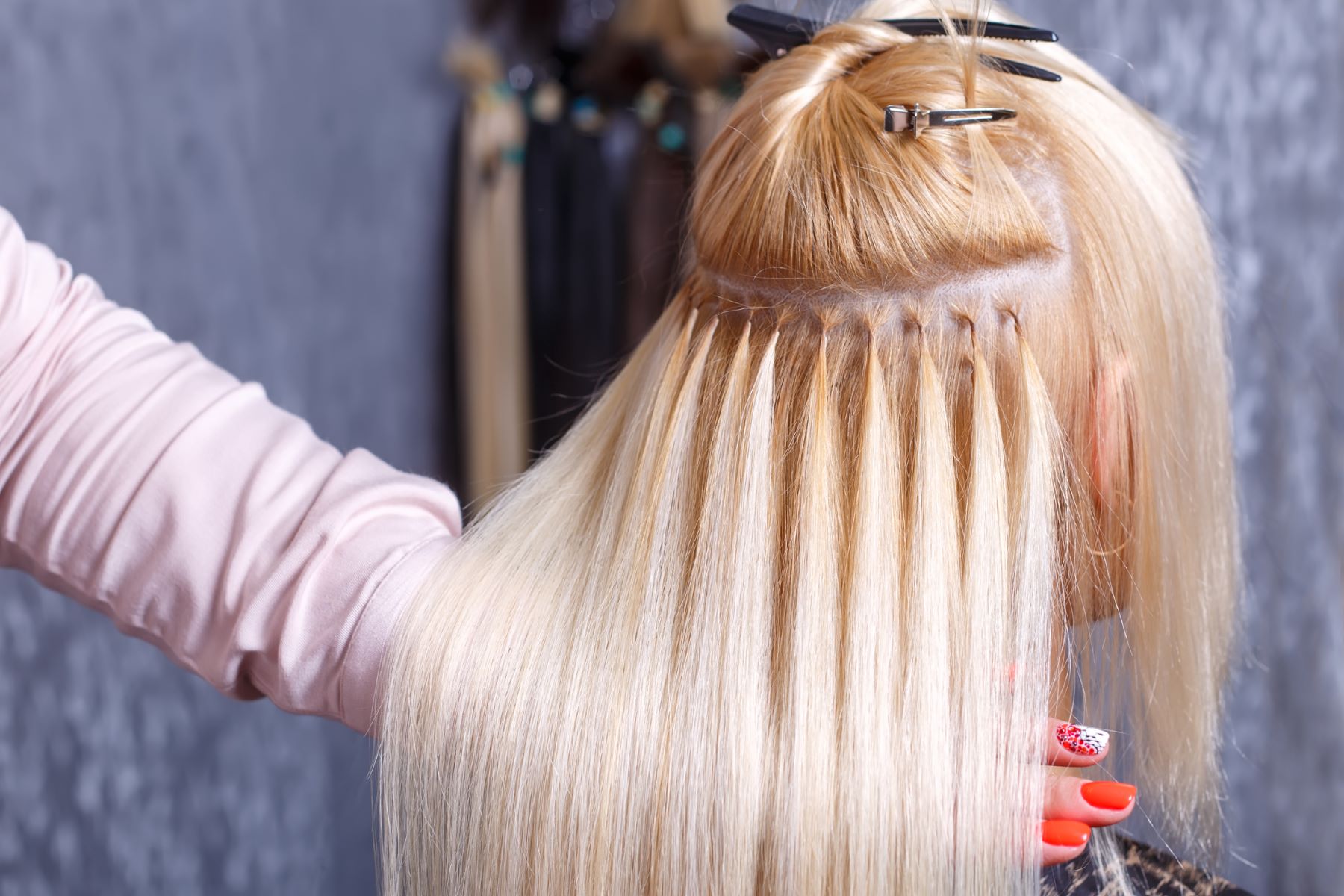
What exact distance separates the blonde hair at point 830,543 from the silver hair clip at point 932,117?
0.01m

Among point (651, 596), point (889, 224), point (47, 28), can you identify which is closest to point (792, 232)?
point (889, 224)

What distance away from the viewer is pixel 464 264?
1.35 metres

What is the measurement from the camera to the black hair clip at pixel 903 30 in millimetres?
580

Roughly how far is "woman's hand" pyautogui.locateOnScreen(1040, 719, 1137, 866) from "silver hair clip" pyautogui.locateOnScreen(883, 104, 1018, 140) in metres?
0.31

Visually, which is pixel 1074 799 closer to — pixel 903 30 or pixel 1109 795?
pixel 1109 795

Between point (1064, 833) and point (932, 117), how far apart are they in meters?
0.37

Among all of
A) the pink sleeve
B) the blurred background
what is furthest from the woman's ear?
the blurred background

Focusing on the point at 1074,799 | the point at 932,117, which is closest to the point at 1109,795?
the point at 1074,799

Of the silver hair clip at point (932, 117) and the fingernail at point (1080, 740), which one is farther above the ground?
the silver hair clip at point (932, 117)

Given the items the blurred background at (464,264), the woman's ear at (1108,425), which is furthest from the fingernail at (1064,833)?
the blurred background at (464,264)

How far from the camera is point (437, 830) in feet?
1.86

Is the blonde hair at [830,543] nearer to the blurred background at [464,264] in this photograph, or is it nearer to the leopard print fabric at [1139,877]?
the leopard print fabric at [1139,877]

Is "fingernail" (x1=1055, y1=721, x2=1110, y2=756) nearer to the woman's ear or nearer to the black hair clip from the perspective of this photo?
the woman's ear

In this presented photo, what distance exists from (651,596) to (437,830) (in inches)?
6.8
